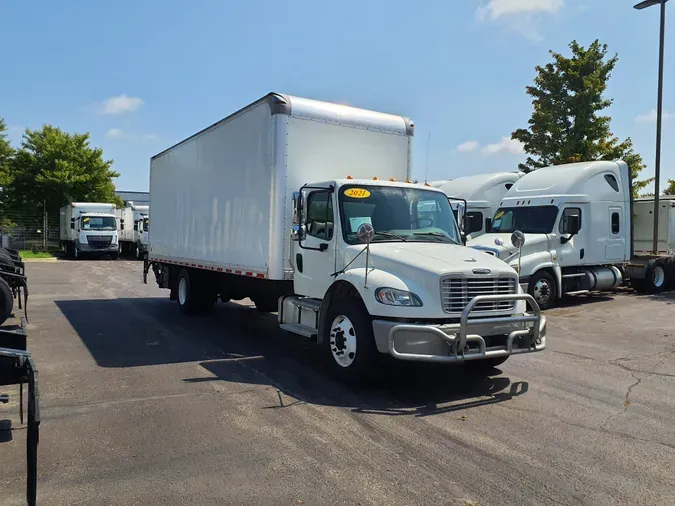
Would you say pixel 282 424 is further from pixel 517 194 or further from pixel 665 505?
pixel 517 194

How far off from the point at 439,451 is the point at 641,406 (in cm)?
271

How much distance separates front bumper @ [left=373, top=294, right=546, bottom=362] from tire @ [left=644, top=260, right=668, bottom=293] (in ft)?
41.4

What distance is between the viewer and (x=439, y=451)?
4590 mm

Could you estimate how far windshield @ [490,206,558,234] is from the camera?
1412cm

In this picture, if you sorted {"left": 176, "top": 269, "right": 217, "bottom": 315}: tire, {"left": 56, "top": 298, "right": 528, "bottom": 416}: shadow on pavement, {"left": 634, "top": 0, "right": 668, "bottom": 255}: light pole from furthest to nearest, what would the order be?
{"left": 634, "top": 0, "right": 668, "bottom": 255}: light pole, {"left": 176, "top": 269, "right": 217, "bottom": 315}: tire, {"left": 56, "top": 298, "right": 528, "bottom": 416}: shadow on pavement

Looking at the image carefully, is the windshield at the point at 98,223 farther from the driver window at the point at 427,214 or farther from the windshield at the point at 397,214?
the driver window at the point at 427,214

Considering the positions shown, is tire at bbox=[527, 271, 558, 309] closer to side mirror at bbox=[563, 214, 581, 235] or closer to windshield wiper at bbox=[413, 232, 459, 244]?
side mirror at bbox=[563, 214, 581, 235]

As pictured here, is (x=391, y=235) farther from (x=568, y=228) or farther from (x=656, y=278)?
(x=656, y=278)

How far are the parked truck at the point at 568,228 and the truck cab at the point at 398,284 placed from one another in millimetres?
6374

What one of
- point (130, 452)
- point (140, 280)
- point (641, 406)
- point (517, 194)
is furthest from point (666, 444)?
point (140, 280)

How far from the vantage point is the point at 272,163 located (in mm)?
8109

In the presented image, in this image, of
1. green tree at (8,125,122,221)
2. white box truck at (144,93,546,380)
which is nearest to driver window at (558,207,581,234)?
white box truck at (144,93,546,380)

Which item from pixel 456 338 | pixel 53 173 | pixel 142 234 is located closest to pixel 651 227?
pixel 456 338

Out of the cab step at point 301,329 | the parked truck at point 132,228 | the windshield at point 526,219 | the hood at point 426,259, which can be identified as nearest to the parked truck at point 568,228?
the windshield at point 526,219
